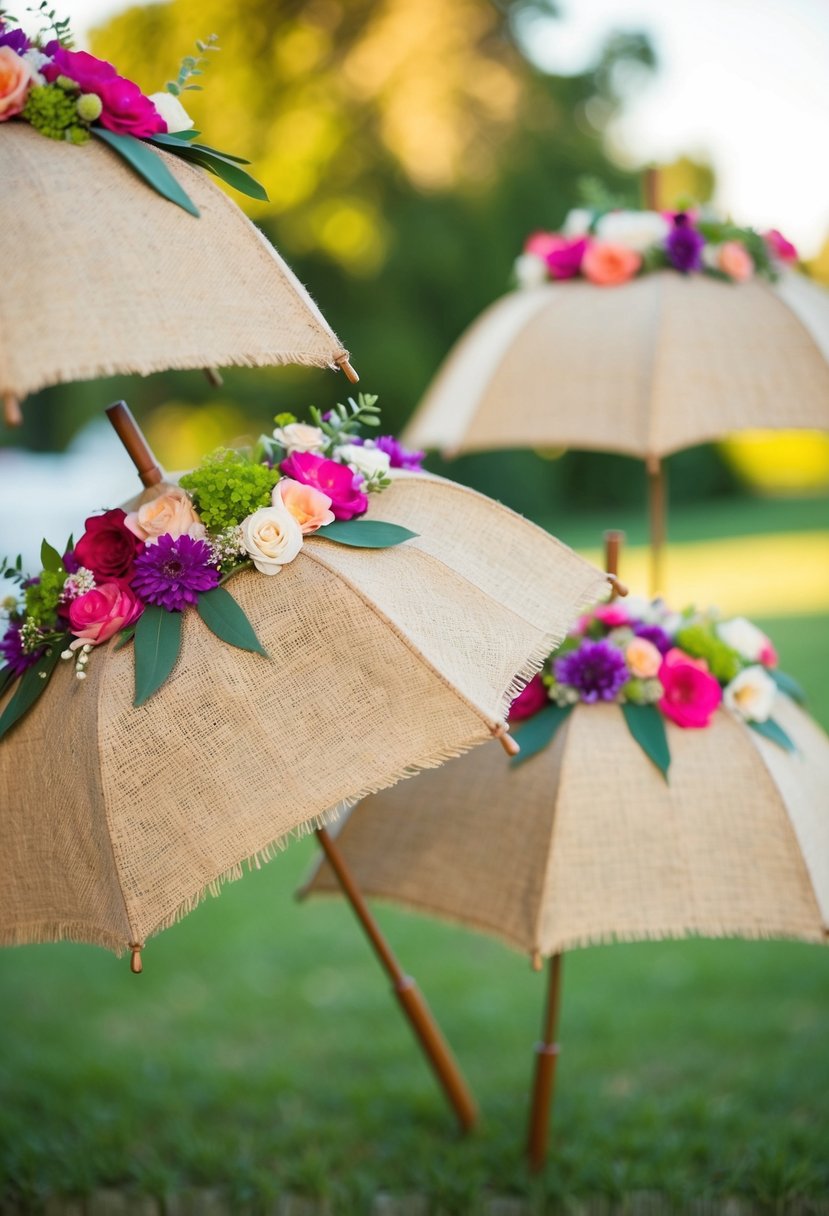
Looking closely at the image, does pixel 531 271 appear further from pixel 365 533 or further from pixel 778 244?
pixel 365 533

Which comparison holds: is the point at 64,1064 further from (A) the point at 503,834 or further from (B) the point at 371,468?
(B) the point at 371,468

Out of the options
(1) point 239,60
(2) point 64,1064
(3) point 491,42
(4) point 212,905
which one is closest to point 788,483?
(3) point 491,42

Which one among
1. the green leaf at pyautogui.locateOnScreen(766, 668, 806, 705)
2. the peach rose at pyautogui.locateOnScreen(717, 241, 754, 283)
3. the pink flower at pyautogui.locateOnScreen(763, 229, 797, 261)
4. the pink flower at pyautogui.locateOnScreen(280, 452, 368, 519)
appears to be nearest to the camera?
the pink flower at pyautogui.locateOnScreen(280, 452, 368, 519)

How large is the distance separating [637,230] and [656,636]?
1271mm

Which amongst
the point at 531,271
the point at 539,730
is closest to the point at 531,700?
the point at 539,730

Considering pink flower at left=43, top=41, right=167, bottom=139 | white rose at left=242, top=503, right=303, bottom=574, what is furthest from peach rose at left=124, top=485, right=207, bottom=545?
pink flower at left=43, top=41, right=167, bottom=139

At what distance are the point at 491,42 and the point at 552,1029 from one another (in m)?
18.5

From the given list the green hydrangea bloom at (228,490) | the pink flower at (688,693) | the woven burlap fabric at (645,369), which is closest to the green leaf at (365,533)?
the green hydrangea bloom at (228,490)

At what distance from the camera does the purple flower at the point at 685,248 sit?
3061mm

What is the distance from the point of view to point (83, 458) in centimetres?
1488

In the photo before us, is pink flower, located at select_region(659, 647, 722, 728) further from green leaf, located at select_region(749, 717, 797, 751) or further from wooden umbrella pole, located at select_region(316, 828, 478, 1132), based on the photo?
wooden umbrella pole, located at select_region(316, 828, 478, 1132)

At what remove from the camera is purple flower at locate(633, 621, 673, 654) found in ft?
8.00

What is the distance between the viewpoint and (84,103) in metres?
1.86

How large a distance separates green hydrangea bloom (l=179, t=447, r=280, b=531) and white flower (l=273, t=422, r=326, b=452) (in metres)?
0.13
